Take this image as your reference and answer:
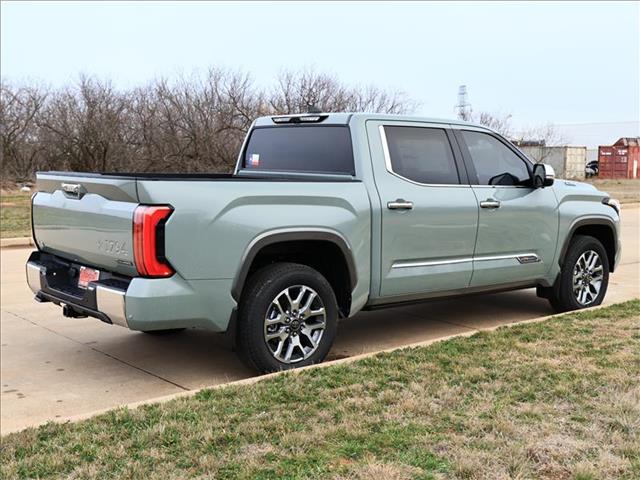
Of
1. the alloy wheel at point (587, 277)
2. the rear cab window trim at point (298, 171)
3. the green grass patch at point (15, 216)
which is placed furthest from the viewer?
the green grass patch at point (15, 216)

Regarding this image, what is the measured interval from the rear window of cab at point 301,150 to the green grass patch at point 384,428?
167 centimetres

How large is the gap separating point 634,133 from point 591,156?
32.9 meters

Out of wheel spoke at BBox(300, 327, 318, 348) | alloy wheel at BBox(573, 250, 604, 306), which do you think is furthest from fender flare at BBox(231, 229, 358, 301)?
alloy wheel at BBox(573, 250, 604, 306)

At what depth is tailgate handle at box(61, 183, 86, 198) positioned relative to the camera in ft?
16.3

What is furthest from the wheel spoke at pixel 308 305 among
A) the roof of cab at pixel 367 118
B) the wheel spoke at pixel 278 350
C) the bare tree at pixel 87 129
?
the bare tree at pixel 87 129

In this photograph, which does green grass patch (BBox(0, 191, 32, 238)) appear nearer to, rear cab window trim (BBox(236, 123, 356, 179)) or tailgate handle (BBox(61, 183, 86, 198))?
rear cab window trim (BBox(236, 123, 356, 179))

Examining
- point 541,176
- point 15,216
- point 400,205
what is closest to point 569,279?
point 541,176

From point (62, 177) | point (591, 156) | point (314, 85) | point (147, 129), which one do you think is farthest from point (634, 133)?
point (591, 156)

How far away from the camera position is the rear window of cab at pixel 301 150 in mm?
5773

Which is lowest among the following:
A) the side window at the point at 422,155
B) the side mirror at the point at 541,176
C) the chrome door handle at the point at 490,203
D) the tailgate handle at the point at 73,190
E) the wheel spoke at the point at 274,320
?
the wheel spoke at the point at 274,320

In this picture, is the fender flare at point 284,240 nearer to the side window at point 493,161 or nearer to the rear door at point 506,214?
the rear door at point 506,214

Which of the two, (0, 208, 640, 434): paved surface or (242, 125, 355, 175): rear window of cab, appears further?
(242, 125, 355, 175): rear window of cab

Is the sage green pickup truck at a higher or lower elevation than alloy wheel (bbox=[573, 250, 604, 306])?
higher

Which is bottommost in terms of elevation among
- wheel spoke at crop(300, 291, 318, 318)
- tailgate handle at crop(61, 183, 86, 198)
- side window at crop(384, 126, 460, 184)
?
wheel spoke at crop(300, 291, 318, 318)
